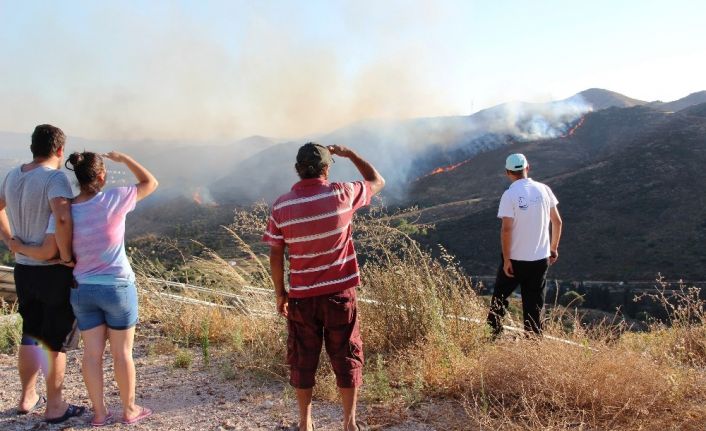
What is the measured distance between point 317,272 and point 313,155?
2.08ft

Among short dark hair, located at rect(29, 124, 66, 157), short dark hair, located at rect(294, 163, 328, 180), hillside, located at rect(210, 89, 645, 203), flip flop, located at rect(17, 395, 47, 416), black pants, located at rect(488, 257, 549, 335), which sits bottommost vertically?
flip flop, located at rect(17, 395, 47, 416)

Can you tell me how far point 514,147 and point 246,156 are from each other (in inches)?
1921

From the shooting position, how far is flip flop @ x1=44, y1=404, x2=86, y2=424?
3.41 metres

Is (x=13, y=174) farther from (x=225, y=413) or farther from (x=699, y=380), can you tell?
(x=699, y=380)

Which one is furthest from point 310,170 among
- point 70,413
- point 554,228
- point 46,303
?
point 554,228

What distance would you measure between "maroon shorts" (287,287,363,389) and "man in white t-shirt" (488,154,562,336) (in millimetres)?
1941

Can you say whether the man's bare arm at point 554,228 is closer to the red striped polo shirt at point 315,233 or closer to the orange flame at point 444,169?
the red striped polo shirt at point 315,233

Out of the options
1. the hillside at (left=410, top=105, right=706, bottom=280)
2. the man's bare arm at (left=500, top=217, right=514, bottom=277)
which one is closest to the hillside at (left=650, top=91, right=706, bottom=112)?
the hillside at (left=410, top=105, right=706, bottom=280)

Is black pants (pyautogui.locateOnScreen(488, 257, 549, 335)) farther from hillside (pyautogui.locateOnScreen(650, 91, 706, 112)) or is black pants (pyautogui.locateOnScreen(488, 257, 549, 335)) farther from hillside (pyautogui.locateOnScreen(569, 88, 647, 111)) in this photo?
hillside (pyautogui.locateOnScreen(569, 88, 647, 111))

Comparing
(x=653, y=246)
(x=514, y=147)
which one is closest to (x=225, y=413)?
(x=653, y=246)

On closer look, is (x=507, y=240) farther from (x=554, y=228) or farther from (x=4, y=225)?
(x=4, y=225)

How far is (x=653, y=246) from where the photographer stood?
131 ft

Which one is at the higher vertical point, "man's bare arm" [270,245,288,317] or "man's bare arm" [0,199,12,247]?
"man's bare arm" [0,199,12,247]

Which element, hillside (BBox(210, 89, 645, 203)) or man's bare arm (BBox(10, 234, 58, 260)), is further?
hillside (BBox(210, 89, 645, 203))
